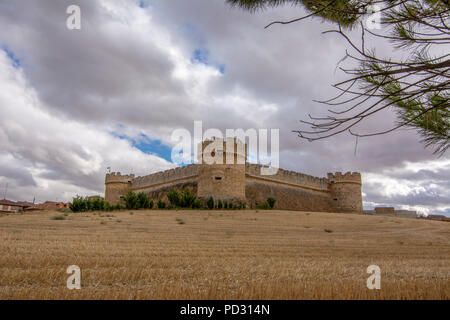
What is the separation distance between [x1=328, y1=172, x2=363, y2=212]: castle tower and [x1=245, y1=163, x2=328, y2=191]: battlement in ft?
3.67

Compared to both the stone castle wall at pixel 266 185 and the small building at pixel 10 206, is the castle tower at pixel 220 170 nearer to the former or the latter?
the stone castle wall at pixel 266 185

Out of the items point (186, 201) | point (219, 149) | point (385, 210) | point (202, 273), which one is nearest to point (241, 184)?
point (219, 149)

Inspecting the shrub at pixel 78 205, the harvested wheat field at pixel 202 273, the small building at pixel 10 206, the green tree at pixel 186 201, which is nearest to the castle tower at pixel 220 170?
the green tree at pixel 186 201

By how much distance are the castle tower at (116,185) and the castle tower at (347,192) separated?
71.8 feet

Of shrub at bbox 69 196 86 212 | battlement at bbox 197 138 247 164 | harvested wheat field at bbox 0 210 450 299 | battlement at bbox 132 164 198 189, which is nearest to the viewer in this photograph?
harvested wheat field at bbox 0 210 450 299

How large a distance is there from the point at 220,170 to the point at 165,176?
1027cm

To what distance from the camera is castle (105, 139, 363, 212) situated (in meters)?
23.5

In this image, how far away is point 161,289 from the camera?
309 cm

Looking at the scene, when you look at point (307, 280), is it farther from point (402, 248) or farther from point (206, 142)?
point (206, 142)

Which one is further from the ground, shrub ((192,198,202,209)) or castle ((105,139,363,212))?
castle ((105,139,363,212))

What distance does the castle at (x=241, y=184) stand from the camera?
2348cm

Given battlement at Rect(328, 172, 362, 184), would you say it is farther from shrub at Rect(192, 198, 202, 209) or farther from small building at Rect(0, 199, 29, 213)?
small building at Rect(0, 199, 29, 213)

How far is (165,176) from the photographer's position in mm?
32125

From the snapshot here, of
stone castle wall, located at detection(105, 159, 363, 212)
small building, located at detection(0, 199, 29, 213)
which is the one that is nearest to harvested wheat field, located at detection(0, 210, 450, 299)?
stone castle wall, located at detection(105, 159, 363, 212)
